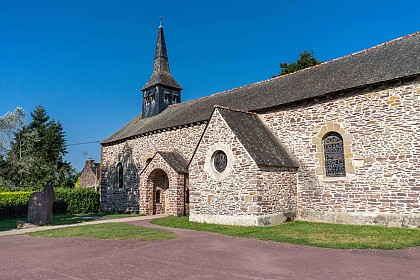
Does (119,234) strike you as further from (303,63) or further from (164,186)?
(303,63)

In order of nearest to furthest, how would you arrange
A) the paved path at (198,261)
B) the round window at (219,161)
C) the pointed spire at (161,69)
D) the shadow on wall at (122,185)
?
the paved path at (198,261) < the round window at (219,161) < the shadow on wall at (122,185) < the pointed spire at (161,69)

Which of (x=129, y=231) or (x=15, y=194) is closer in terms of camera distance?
(x=129, y=231)

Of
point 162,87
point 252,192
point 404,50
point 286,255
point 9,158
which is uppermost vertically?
point 162,87

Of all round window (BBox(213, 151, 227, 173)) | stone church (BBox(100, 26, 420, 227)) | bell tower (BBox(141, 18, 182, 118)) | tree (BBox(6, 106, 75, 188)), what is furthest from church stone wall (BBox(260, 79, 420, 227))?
tree (BBox(6, 106, 75, 188))

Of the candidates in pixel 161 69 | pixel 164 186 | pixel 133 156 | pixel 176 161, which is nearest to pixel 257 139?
pixel 176 161

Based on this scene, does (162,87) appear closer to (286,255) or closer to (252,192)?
(252,192)

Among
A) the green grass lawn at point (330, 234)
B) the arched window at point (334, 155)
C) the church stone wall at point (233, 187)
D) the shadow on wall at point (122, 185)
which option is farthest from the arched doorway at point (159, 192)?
the arched window at point (334, 155)

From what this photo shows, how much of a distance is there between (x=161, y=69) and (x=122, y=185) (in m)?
10.4

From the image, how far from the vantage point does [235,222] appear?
41.5 ft

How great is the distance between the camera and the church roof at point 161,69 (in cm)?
2712

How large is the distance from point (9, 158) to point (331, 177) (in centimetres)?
2991

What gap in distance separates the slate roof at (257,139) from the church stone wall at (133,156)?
Result: 3719 millimetres

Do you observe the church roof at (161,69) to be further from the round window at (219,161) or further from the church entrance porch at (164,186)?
the round window at (219,161)

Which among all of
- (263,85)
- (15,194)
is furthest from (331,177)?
(15,194)
